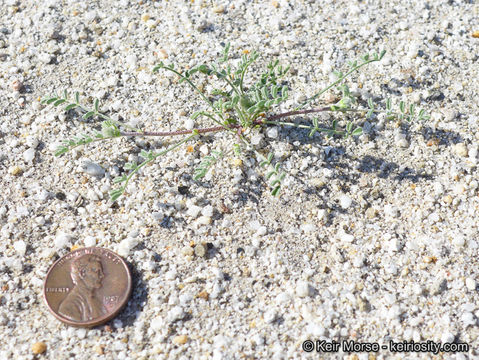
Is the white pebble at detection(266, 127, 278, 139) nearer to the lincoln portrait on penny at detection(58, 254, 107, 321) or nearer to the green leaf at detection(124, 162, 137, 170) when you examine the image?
the green leaf at detection(124, 162, 137, 170)

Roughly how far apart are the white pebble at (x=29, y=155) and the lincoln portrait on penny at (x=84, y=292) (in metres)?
0.67

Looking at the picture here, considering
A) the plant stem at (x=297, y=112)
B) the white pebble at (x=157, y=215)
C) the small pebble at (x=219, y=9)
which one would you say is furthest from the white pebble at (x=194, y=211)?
the small pebble at (x=219, y=9)

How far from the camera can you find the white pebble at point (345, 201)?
2576mm

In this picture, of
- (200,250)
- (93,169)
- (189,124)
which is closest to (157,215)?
(200,250)

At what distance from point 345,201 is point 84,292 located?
1.22m

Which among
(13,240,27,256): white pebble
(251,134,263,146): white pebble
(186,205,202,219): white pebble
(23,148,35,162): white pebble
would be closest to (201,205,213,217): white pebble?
(186,205,202,219): white pebble

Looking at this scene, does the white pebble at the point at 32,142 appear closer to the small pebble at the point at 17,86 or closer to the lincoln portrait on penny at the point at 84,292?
the small pebble at the point at 17,86

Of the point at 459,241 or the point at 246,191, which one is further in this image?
the point at 246,191

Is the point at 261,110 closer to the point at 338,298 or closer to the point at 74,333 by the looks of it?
the point at 338,298

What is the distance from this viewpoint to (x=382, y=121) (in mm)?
2836

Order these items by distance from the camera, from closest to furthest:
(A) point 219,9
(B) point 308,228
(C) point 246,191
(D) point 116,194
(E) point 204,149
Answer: (D) point 116,194 → (B) point 308,228 → (C) point 246,191 → (E) point 204,149 → (A) point 219,9

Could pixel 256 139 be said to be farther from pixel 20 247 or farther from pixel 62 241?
pixel 20 247

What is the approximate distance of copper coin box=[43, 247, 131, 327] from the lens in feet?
7.38

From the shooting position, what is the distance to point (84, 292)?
90.4 inches
